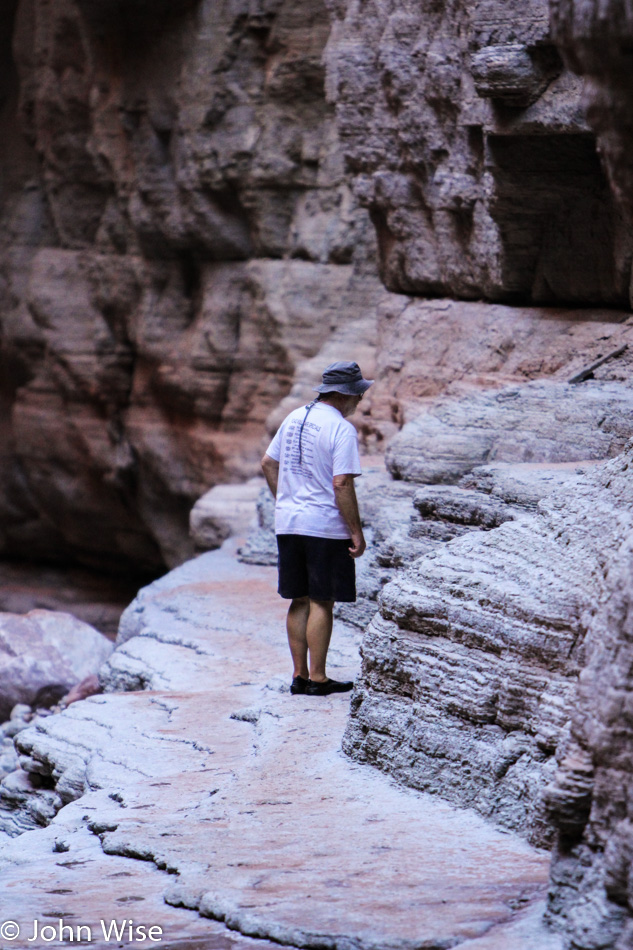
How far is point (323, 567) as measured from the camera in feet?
15.3

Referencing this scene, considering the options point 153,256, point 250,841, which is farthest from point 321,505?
point 153,256

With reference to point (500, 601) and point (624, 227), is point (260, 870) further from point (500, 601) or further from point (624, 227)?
point (624, 227)

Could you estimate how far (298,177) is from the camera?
1259 centimetres

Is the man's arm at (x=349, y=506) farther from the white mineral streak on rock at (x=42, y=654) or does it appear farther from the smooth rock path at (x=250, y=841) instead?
the white mineral streak on rock at (x=42, y=654)

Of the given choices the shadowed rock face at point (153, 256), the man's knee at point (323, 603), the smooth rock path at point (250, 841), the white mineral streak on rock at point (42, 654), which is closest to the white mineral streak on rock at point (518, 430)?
the smooth rock path at point (250, 841)

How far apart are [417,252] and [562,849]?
22.3ft

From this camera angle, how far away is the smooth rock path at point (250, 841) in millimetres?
2729

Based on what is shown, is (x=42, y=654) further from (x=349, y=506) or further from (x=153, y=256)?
(x=153, y=256)

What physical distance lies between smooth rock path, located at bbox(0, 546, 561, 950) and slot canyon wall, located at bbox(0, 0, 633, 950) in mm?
191

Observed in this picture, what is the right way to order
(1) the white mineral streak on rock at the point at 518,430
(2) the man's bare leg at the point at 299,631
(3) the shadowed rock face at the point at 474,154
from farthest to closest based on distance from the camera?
(3) the shadowed rock face at the point at 474,154, (1) the white mineral streak on rock at the point at 518,430, (2) the man's bare leg at the point at 299,631

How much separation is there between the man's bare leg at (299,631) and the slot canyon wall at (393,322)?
551 mm

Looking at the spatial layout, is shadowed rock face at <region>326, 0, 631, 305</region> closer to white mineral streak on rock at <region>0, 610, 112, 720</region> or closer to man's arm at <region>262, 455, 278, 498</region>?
man's arm at <region>262, 455, 278, 498</region>

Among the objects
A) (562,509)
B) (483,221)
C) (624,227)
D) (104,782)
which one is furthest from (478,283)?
(104,782)

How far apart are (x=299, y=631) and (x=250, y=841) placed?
155 centimetres
